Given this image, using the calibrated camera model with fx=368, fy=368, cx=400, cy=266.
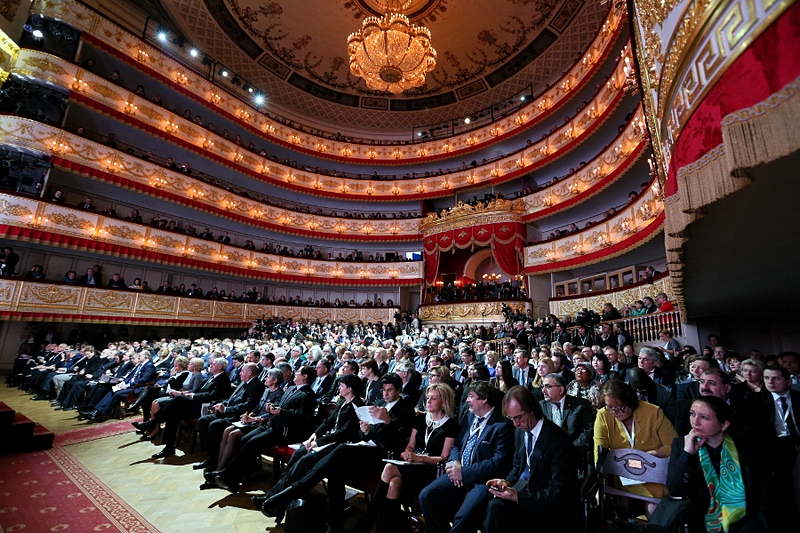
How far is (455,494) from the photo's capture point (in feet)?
7.27

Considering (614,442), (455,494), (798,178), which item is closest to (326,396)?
(455,494)

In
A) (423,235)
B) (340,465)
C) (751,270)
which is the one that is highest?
(423,235)

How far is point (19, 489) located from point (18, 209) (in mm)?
9909

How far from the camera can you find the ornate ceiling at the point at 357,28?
15180 mm

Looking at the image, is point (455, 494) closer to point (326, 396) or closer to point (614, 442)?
point (614, 442)

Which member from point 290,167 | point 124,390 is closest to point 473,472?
point 124,390

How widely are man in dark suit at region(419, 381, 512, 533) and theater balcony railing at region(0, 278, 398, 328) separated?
38.1 feet

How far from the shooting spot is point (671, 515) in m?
1.64

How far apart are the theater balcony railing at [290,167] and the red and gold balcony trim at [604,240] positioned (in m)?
3.58

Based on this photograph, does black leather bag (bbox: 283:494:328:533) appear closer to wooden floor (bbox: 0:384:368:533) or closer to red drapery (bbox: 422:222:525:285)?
wooden floor (bbox: 0:384:368:533)

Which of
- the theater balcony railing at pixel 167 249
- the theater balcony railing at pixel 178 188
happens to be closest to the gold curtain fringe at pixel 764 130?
the theater balcony railing at pixel 167 249

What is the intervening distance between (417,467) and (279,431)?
1.67 meters

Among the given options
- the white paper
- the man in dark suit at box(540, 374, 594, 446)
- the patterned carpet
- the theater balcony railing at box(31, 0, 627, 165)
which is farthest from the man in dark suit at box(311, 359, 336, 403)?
the theater balcony railing at box(31, 0, 627, 165)

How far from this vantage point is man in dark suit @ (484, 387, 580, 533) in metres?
1.85
